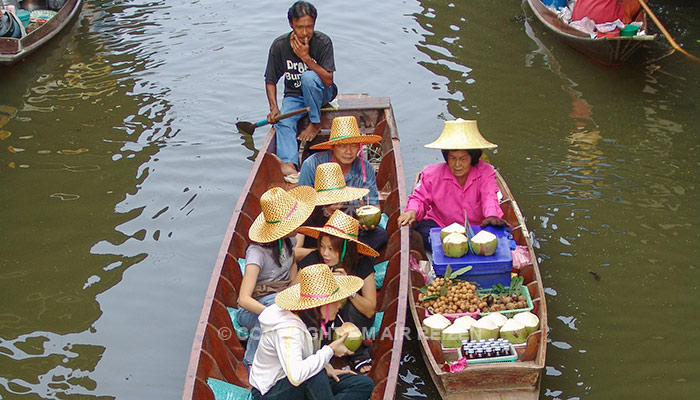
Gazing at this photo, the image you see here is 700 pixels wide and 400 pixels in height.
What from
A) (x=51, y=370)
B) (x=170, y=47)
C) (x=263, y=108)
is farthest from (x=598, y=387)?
(x=170, y=47)

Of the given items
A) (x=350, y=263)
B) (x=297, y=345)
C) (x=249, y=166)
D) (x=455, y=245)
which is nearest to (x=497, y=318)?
(x=455, y=245)

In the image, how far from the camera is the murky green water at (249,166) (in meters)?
4.65

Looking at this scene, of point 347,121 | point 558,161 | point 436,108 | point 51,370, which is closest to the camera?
point 51,370

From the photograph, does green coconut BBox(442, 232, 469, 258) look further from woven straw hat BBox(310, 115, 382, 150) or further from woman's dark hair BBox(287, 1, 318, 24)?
woman's dark hair BBox(287, 1, 318, 24)

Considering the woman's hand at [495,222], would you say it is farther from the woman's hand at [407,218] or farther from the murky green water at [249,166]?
the murky green water at [249,166]

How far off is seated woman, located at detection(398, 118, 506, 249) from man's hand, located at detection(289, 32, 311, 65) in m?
1.72

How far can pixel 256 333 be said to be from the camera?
3.82m

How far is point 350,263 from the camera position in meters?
3.88

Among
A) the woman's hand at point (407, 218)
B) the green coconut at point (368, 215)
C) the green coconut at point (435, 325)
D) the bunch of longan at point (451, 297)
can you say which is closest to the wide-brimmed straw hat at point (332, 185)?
the green coconut at point (368, 215)

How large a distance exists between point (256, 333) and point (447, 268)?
1.38 meters

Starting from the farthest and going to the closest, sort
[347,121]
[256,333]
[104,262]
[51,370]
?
[104,262] < [347,121] < [51,370] < [256,333]

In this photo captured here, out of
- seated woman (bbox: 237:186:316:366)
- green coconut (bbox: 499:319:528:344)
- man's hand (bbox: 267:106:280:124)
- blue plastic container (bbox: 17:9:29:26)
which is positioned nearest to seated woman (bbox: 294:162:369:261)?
seated woman (bbox: 237:186:316:366)

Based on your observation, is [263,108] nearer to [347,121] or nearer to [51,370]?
[347,121]

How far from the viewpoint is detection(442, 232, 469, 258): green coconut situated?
4383 mm
